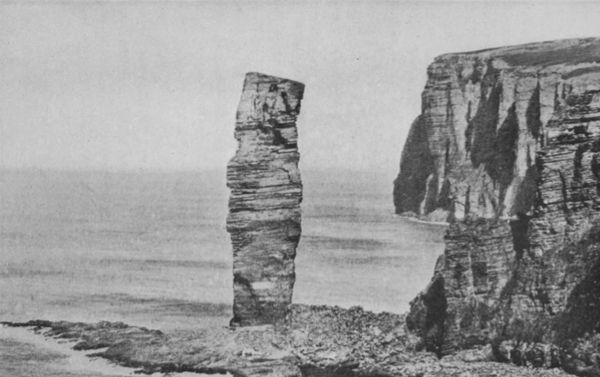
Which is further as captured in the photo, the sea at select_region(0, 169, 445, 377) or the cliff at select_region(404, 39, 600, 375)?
the sea at select_region(0, 169, 445, 377)

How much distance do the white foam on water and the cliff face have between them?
6571cm

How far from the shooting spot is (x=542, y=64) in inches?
4459

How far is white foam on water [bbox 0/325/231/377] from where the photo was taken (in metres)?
38.5

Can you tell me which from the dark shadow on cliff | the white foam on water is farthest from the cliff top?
the white foam on water

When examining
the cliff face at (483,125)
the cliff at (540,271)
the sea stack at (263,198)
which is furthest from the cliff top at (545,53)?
the cliff at (540,271)

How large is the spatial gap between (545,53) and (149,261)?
65.4 metres

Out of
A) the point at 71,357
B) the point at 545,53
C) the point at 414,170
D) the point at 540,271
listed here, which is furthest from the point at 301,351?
the point at 414,170

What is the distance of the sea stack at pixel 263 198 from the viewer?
4200 centimetres

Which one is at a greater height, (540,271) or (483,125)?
(483,125)

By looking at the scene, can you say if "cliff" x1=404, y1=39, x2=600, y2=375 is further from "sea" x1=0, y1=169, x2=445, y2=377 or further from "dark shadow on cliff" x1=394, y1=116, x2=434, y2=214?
"dark shadow on cliff" x1=394, y1=116, x2=434, y2=214

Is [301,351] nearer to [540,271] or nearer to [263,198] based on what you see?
[263,198]

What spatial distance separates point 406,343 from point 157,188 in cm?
11500

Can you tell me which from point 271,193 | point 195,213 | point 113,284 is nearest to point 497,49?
point 195,213

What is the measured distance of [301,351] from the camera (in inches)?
1539
